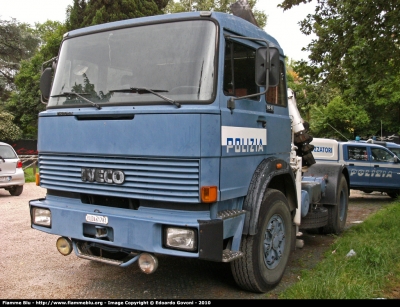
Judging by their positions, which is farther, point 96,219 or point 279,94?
→ point 279,94

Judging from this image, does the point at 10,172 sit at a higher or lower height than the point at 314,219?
higher

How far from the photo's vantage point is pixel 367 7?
960 centimetres

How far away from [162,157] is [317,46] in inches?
340

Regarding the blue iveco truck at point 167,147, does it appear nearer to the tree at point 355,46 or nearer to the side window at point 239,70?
the side window at point 239,70

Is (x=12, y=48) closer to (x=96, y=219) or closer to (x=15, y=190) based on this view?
(x=15, y=190)

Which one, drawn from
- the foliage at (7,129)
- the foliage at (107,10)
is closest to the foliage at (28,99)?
the foliage at (7,129)

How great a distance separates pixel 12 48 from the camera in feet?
106

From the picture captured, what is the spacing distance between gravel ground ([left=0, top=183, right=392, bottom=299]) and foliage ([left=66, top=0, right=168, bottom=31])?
48.2 feet

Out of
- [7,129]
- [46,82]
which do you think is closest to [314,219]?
[46,82]

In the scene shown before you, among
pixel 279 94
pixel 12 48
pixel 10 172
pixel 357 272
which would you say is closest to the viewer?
pixel 357 272

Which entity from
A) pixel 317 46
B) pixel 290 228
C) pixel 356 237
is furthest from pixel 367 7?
pixel 290 228

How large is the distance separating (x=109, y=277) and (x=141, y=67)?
2419 millimetres

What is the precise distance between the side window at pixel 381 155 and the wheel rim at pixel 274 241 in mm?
8956

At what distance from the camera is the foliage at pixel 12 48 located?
104 feet
